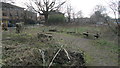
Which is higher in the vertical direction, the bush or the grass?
the bush

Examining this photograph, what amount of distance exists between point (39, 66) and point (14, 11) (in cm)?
3975

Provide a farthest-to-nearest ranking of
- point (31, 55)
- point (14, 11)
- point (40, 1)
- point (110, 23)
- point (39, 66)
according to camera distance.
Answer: point (14, 11) < point (40, 1) < point (110, 23) < point (31, 55) < point (39, 66)

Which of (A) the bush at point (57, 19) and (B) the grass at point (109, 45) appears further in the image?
(A) the bush at point (57, 19)

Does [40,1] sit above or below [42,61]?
above

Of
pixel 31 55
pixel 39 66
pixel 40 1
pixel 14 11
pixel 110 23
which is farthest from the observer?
pixel 14 11

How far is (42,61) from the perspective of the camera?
3.71m

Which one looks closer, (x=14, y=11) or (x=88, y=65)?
(x=88, y=65)

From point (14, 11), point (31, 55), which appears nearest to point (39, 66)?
point (31, 55)

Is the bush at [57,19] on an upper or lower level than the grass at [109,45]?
upper

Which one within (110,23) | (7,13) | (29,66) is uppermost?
(7,13)

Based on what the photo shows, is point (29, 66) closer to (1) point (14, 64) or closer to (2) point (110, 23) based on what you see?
(1) point (14, 64)

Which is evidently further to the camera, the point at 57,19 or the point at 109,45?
the point at 57,19

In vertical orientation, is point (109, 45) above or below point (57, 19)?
below

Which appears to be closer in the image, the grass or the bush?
the grass
